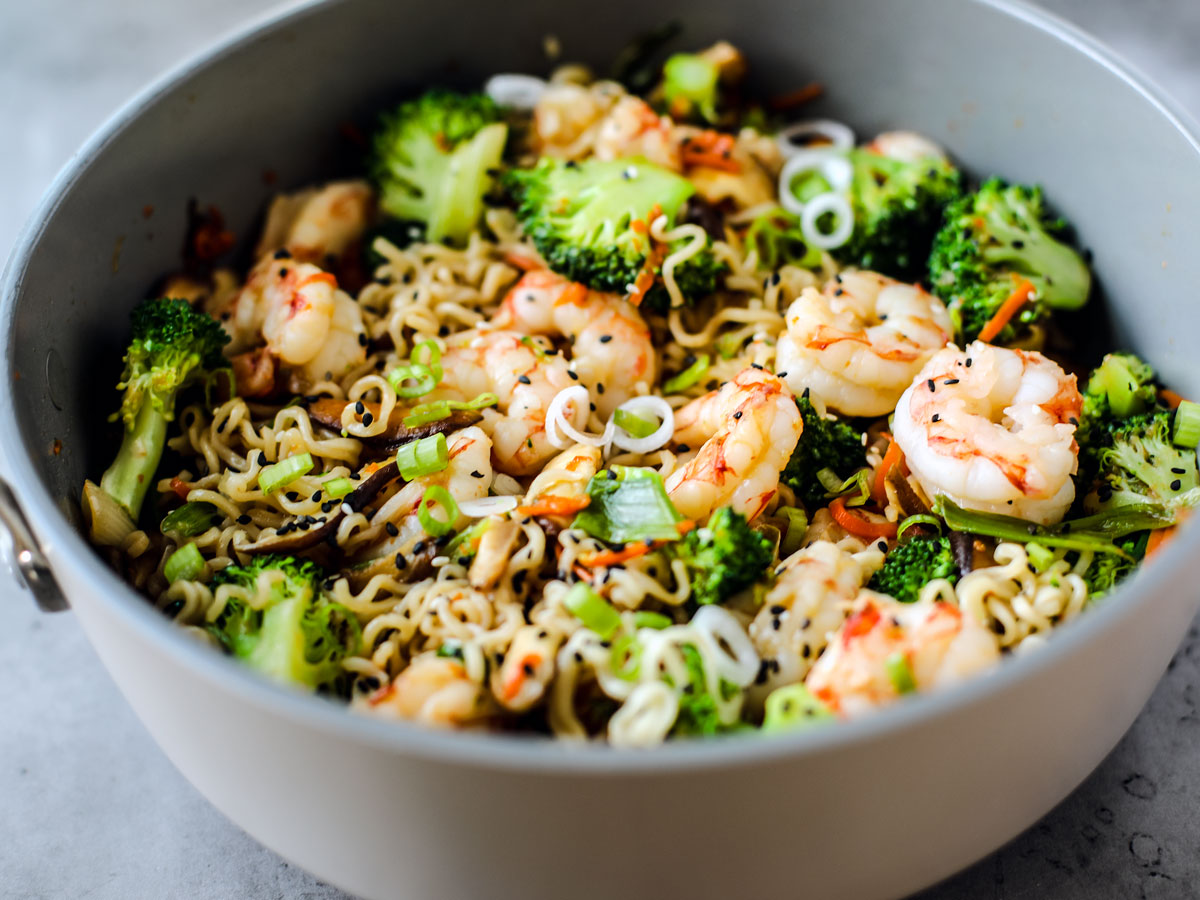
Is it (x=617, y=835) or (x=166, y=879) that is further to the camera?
(x=166, y=879)

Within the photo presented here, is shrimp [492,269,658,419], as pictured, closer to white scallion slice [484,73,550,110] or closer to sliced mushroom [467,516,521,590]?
sliced mushroom [467,516,521,590]

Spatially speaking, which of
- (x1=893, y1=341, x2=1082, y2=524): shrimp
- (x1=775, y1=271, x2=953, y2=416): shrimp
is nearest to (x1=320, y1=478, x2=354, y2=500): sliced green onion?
(x1=775, y1=271, x2=953, y2=416): shrimp

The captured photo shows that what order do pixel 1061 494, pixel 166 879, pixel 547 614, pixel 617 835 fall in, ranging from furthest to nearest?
pixel 166 879 → pixel 1061 494 → pixel 547 614 → pixel 617 835

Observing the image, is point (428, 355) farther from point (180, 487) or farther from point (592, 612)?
point (592, 612)

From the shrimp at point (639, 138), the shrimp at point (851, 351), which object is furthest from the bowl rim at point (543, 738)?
the shrimp at point (639, 138)

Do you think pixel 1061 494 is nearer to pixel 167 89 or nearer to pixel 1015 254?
pixel 1015 254

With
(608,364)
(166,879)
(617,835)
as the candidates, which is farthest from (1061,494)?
(166,879)
